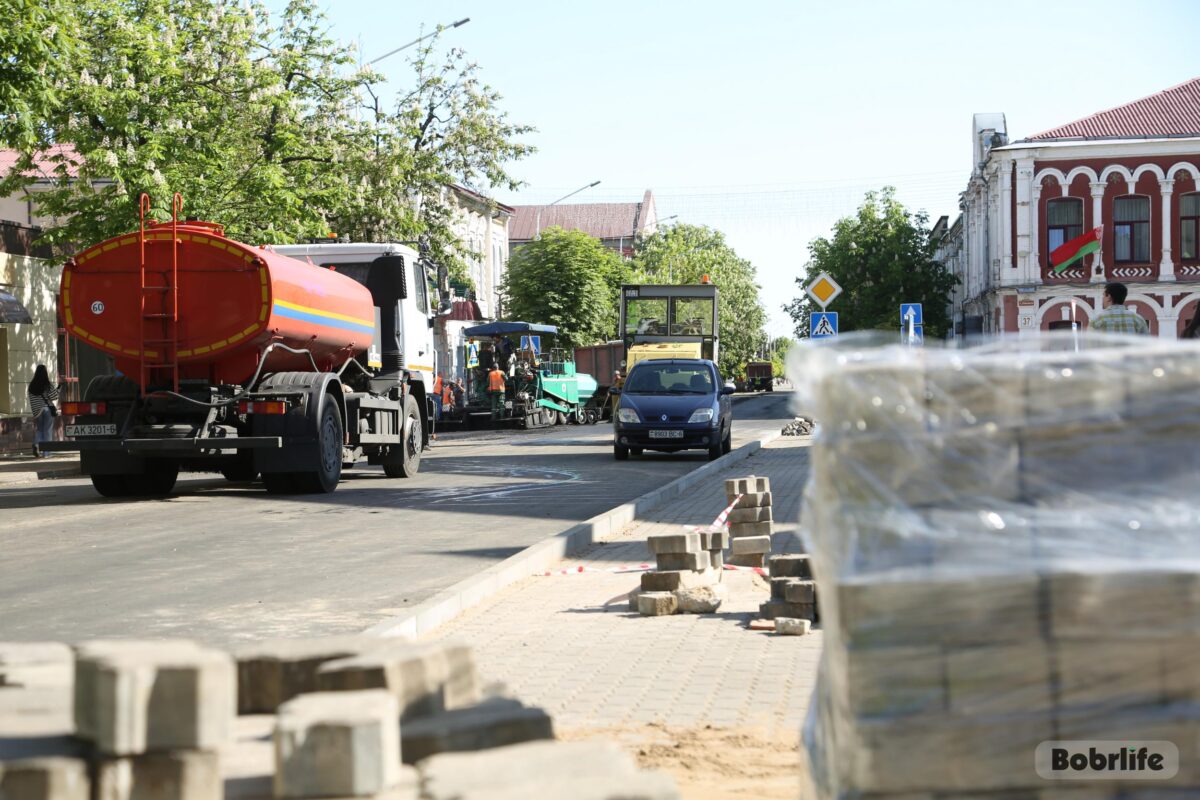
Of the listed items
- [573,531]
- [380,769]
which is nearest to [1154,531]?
[380,769]

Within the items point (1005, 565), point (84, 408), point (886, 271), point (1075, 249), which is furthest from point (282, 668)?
point (886, 271)

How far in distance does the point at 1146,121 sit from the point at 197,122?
43195 mm

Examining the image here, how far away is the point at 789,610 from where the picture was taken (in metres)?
8.36

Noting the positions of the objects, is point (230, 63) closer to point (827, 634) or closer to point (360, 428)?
point (360, 428)

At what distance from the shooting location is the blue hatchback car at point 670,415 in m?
25.5

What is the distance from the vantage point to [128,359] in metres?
17.9

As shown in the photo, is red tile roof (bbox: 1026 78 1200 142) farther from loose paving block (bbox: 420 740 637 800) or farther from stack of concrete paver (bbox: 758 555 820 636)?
loose paving block (bbox: 420 740 637 800)

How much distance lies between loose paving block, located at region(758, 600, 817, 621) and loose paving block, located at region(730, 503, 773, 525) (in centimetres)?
334

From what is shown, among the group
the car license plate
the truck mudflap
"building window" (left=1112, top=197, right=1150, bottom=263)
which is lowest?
the truck mudflap

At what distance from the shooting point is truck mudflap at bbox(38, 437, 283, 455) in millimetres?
17281

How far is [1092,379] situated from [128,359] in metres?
15.8

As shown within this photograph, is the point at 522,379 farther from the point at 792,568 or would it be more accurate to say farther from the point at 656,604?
Result: the point at 792,568

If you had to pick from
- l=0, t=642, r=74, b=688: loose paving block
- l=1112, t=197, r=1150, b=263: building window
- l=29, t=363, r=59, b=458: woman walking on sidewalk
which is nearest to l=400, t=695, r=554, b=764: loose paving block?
l=0, t=642, r=74, b=688: loose paving block

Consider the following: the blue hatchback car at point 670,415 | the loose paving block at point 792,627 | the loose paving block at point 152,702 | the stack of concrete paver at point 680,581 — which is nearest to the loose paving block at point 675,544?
the stack of concrete paver at point 680,581
